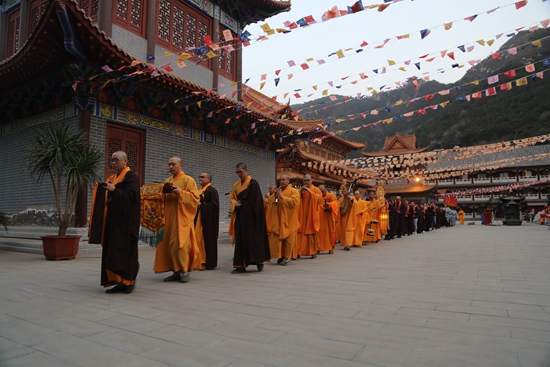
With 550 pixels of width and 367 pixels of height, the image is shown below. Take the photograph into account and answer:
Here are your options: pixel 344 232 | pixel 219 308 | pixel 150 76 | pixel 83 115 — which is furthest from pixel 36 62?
pixel 344 232

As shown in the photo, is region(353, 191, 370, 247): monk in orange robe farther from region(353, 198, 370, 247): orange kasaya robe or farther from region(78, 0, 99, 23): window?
region(78, 0, 99, 23): window

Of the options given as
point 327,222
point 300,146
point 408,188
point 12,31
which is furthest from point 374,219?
point 408,188

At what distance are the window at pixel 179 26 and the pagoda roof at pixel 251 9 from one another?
120cm

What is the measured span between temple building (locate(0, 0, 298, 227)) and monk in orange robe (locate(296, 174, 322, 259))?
359 centimetres

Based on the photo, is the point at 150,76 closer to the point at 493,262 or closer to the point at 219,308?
the point at 219,308

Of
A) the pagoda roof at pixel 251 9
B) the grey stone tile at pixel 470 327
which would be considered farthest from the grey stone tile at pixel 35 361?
the pagoda roof at pixel 251 9

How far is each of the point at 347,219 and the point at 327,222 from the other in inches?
61.1

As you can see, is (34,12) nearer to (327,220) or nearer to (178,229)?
(178,229)

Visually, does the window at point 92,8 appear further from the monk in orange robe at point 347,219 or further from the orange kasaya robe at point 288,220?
the monk in orange robe at point 347,219

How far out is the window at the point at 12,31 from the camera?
A: 1238 cm

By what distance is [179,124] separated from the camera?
11.9m

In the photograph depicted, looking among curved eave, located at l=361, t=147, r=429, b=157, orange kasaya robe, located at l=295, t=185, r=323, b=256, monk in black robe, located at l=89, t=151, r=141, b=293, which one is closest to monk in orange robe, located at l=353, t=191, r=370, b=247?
orange kasaya robe, located at l=295, t=185, r=323, b=256

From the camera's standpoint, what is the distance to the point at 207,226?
22.0 ft

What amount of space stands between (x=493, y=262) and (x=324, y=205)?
3.72 m
